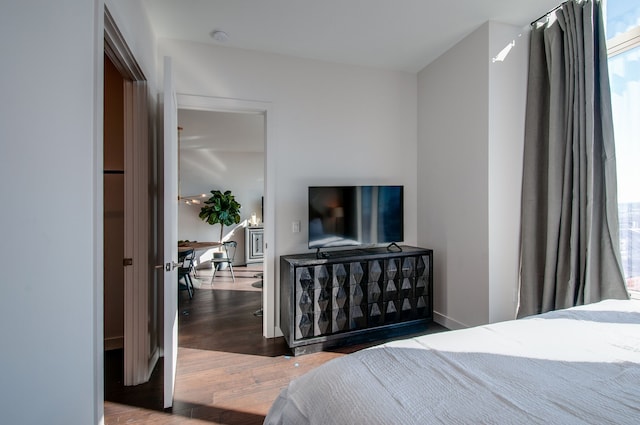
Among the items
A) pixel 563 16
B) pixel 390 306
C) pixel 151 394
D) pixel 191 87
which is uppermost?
pixel 563 16

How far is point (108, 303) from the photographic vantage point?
9.07ft

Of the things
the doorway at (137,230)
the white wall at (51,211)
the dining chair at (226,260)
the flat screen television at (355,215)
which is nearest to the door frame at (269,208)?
the flat screen television at (355,215)

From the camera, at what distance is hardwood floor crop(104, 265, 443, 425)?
1.87 metres

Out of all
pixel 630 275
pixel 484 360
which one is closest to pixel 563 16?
pixel 630 275

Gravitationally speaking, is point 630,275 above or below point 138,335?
above

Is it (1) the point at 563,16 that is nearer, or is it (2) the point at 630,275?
(2) the point at 630,275

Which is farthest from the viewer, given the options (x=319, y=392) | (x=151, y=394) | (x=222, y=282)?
(x=222, y=282)

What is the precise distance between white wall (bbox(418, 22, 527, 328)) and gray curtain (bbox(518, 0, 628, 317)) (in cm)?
12

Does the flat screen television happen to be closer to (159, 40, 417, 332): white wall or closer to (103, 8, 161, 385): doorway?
(159, 40, 417, 332): white wall

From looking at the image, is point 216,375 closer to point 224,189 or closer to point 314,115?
point 314,115

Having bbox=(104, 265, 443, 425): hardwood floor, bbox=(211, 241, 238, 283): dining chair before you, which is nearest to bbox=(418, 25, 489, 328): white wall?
bbox=(104, 265, 443, 425): hardwood floor

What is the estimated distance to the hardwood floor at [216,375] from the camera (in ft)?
6.13

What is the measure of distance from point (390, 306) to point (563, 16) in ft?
9.11

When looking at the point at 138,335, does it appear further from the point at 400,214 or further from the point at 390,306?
the point at 400,214
